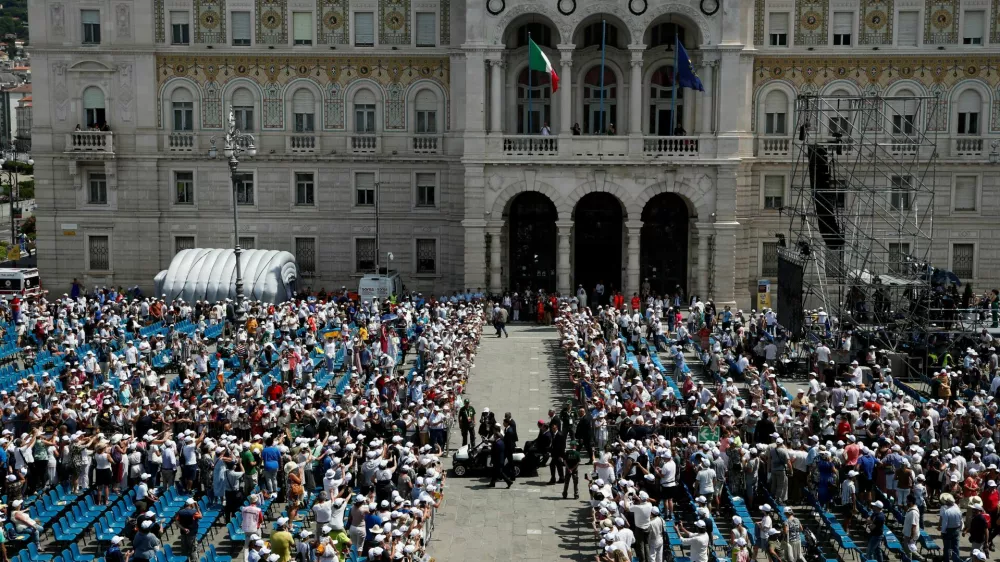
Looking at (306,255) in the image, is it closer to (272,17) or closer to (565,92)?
(272,17)

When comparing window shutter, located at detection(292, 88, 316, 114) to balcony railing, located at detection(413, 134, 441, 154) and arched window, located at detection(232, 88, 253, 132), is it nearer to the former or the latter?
arched window, located at detection(232, 88, 253, 132)

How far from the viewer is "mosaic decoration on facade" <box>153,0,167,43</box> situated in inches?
2522

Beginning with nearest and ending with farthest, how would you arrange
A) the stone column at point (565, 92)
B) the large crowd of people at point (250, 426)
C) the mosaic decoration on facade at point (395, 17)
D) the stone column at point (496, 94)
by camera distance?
the large crowd of people at point (250, 426), the stone column at point (565, 92), the stone column at point (496, 94), the mosaic decoration on facade at point (395, 17)

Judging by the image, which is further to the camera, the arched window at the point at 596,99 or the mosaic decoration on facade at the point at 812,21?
the arched window at the point at 596,99

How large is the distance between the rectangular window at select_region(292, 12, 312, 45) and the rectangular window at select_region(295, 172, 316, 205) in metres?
6.79

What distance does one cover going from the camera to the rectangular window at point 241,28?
6425cm

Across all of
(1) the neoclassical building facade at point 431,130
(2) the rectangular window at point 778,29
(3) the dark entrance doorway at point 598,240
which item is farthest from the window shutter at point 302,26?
(2) the rectangular window at point 778,29

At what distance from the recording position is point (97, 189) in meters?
65.6

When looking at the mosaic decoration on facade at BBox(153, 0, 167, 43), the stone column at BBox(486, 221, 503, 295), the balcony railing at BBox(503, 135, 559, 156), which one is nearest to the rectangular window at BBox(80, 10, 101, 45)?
the mosaic decoration on facade at BBox(153, 0, 167, 43)

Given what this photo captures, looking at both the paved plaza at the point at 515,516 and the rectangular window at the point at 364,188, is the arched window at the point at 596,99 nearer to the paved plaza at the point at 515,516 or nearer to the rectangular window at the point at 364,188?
the rectangular window at the point at 364,188

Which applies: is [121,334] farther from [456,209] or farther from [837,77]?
[837,77]

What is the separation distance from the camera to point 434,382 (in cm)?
3897

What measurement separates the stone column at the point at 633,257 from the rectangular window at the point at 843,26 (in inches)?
555

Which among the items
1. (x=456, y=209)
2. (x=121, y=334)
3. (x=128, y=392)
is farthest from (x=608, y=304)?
(x=128, y=392)
